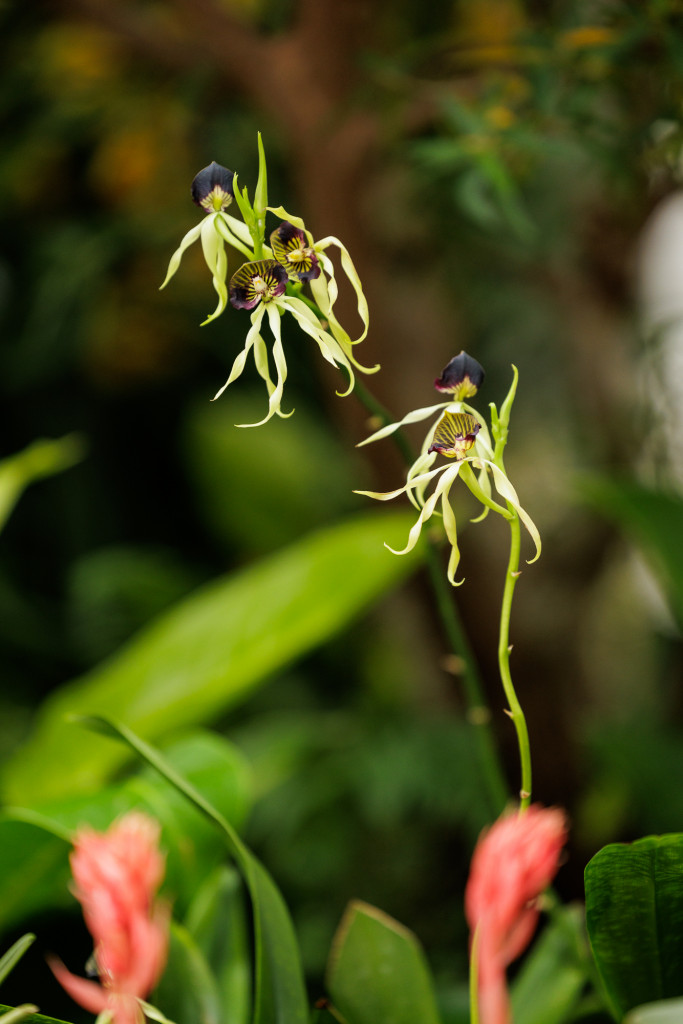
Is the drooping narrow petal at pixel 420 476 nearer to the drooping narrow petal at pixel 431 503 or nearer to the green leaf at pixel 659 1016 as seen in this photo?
the drooping narrow petal at pixel 431 503

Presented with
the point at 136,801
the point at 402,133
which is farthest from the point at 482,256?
the point at 136,801

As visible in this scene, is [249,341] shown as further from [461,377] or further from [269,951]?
[269,951]

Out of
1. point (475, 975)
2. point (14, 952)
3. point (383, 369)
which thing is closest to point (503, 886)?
point (475, 975)

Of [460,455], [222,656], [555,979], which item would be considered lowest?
[555,979]

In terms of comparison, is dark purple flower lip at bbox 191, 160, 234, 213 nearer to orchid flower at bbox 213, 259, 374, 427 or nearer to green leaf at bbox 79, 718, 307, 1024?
orchid flower at bbox 213, 259, 374, 427

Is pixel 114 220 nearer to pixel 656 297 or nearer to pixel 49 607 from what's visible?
pixel 49 607

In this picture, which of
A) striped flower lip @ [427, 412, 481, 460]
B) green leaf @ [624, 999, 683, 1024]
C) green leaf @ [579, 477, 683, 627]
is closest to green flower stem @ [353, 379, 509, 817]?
striped flower lip @ [427, 412, 481, 460]

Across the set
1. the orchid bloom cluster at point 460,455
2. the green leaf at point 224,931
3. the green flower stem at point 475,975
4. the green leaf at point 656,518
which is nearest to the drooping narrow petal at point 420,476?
the orchid bloom cluster at point 460,455
